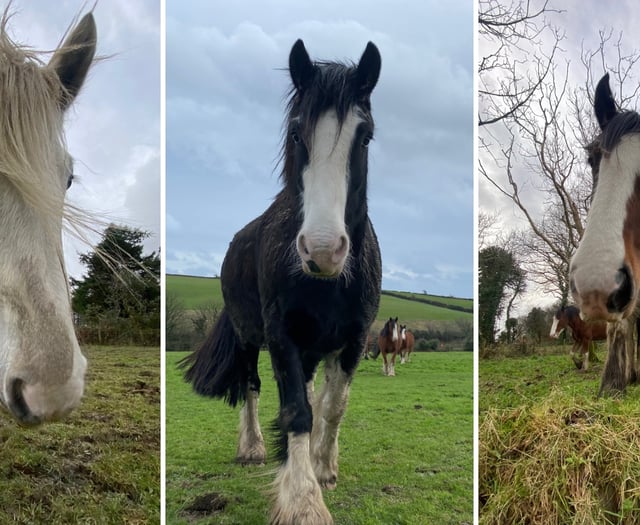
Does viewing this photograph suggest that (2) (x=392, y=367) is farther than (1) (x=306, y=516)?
Yes

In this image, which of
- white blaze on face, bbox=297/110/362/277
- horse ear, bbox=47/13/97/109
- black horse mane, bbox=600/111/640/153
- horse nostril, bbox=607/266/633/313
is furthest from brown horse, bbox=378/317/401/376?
horse ear, bbox=47/13/97/109

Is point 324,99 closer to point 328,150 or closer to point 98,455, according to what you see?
point 328,150

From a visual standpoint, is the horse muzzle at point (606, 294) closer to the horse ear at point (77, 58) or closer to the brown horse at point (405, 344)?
the horse ear at point (77, 58)

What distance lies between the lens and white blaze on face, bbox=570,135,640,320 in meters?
2.45

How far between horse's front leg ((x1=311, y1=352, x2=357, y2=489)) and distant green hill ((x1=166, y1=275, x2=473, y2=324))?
1.75 feet

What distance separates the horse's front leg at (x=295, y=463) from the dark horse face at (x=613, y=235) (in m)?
1.38

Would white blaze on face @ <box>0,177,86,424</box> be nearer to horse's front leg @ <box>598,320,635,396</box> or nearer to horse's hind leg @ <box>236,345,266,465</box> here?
horse's hind leg @ <box>236,345,266,465</box>

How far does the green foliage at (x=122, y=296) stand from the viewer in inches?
103

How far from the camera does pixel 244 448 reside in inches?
135

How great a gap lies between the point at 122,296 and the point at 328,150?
1.72 meters

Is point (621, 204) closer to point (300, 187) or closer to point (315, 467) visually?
point (300, 187)

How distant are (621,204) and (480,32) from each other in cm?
124

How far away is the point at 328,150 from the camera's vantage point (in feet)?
7.76

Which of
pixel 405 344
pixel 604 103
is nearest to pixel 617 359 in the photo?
pixel 604 103
